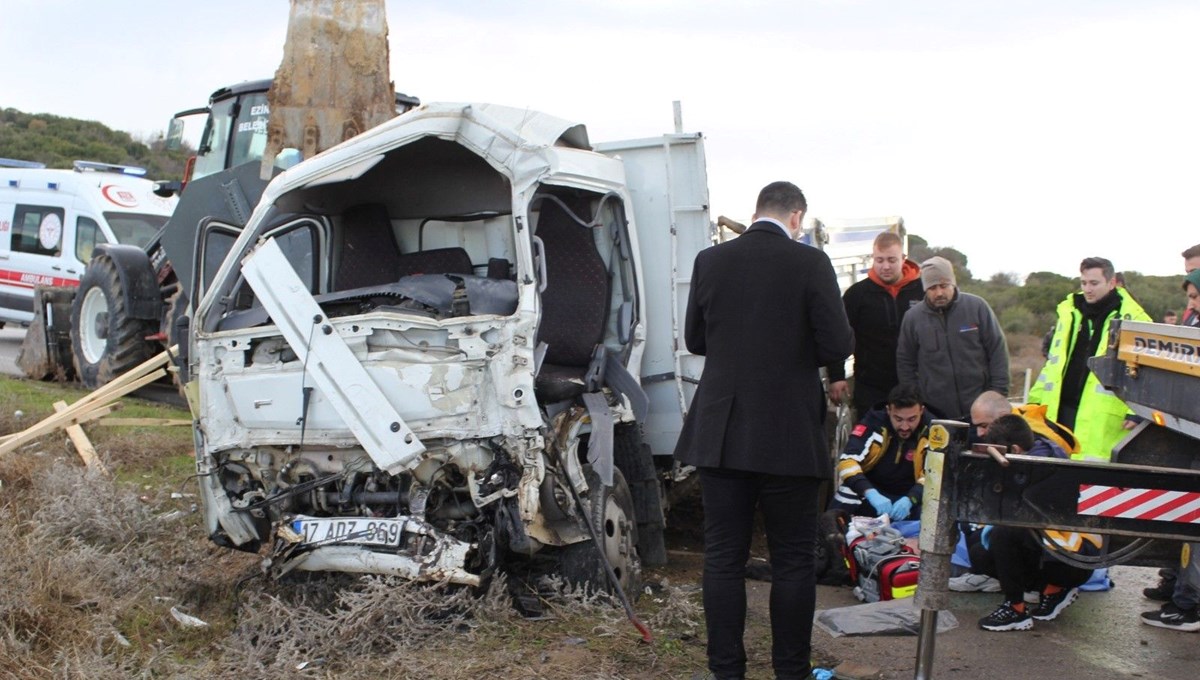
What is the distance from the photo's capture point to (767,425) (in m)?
4.45

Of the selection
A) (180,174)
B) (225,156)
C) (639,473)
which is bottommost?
(639,473)

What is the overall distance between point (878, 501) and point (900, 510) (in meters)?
0.13

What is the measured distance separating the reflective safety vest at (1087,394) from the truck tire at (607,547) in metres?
2.23

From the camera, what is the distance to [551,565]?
5746 mm

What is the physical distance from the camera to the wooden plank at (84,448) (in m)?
8.08

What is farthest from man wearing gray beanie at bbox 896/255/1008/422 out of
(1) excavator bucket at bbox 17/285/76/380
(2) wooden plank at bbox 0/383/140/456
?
(1) excavator bucket at bbox 17/285/76/380

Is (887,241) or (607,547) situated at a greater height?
(887,241)

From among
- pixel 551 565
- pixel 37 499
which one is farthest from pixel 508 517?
pixel 37 499

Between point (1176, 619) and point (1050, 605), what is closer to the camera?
point (1176, 619)

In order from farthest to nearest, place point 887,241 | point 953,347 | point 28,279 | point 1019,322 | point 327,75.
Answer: point 1019,322 → point 28,279 → point 327,75 → point 887,241 → point 953,347

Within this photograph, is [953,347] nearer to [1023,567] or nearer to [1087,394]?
[1087,394]

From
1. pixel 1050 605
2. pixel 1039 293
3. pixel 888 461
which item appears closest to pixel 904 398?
pixel 888 461

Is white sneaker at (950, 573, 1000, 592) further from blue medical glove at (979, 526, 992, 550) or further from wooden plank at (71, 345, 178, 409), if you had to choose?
wooden plank at (71, 345, 178, 409)

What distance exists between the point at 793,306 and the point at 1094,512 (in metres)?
1.26
